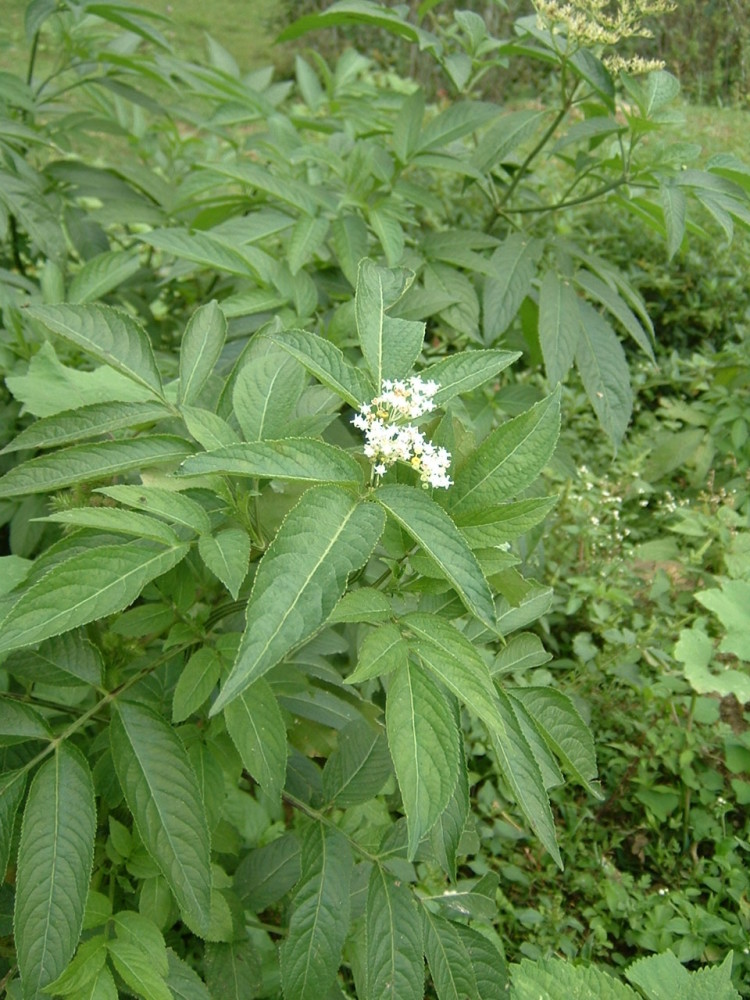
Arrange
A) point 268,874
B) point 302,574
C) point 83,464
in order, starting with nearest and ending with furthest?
point 302,574 < point 83,464 < point 268,874

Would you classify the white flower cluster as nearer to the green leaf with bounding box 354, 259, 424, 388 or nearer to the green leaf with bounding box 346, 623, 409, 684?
the green leaf with bounding box 354, 259, 424, 388

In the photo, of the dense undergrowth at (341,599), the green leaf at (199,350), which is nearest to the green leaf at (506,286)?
the dense undergrowth at (341,599)

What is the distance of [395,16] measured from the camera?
217 centimetres

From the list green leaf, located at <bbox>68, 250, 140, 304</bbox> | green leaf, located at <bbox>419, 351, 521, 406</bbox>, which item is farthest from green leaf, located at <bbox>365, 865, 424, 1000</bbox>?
green leaf, located at <bbox>68, 250, 140, 304</bbox>

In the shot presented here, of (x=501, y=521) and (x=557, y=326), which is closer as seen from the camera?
(x=501, y=521)

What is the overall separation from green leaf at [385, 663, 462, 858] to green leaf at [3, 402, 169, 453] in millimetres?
536

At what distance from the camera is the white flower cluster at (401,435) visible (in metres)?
1.05

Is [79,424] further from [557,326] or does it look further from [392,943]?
[557,326]

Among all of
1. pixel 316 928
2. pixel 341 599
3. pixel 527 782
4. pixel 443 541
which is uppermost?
pixel 443 541

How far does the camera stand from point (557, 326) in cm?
196

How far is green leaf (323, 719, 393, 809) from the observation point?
4.57ft

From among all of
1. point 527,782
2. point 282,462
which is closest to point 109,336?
point 282,462

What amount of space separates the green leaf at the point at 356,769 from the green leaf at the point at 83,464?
21.5 inches

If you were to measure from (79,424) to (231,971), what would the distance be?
905 mm
